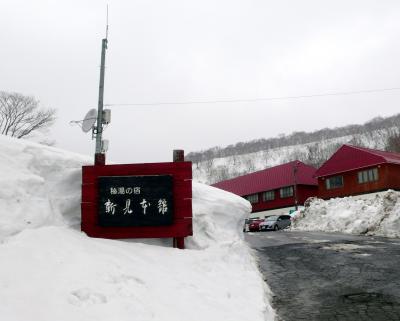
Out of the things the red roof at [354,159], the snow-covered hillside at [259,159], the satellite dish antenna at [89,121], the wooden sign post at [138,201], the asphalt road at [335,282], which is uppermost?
the snow-covered hillside at [259,159]

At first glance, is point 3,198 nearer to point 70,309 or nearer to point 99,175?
point 99,175

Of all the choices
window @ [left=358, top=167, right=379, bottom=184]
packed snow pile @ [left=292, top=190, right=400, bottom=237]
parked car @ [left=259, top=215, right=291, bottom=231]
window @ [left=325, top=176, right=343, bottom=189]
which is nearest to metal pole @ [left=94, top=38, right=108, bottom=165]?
packed snow pile @ [left=292, top=190, right=400, bottom=237]

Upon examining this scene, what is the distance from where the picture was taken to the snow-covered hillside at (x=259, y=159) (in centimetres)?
13000

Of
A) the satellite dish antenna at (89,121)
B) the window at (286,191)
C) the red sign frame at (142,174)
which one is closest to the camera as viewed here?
the red sign frame at (142,174)

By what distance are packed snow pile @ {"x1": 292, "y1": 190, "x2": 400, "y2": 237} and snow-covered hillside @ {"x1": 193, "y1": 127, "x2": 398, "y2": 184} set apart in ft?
308

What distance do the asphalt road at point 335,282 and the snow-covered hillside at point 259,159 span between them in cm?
11229

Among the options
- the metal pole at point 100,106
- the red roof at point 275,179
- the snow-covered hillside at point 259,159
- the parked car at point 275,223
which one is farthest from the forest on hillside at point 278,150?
the metal pole at point 100,106

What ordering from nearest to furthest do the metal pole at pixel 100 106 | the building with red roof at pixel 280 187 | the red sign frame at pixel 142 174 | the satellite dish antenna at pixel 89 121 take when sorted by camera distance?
the red sign frame at pixel 142 174
the satellite dish antenna at pixel 89 121
the metal pole at pixel 100 106
the building with red roof at pixel 280 187

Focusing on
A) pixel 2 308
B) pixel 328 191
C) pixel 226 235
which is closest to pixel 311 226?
pixel 328 191

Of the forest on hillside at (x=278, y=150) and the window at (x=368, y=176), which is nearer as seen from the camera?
the window at (x=368, y=176)

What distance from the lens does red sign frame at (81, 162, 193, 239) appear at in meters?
8.38

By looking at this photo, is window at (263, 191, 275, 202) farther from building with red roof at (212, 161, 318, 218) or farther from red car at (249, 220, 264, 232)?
red car at (249, 220, 264, 232)

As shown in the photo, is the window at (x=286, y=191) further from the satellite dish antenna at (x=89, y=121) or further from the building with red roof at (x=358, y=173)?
the satellite dish antenna at (x=89, y=121)

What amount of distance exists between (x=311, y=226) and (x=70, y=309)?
86.3ft
